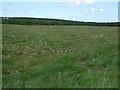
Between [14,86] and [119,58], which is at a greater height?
[119,58]

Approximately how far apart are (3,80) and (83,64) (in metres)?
3.28

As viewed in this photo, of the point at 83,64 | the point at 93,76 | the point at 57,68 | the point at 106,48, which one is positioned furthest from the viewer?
the point at 106,48

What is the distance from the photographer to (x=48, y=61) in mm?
10266

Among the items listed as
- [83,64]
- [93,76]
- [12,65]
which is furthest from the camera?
[12,65]

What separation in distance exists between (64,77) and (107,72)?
1.47 meters

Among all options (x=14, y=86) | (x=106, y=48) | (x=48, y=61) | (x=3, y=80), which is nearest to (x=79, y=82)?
(x=14, y=86)

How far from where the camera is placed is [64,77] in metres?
7.47

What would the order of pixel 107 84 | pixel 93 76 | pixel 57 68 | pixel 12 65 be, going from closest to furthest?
pixel 107 84 → pixel 93 76 → pixel 57 68 → pixel 12 65

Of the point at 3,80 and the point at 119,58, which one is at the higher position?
the point at 119,58

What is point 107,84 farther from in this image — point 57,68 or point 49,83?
point 57,68

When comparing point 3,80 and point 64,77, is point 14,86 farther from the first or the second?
point 64,77

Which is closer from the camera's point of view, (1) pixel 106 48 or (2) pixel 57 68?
(2) pixel 57 68

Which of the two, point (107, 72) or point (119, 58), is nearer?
point (107, 72)

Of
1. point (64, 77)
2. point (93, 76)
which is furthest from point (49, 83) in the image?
point (93, 76)
